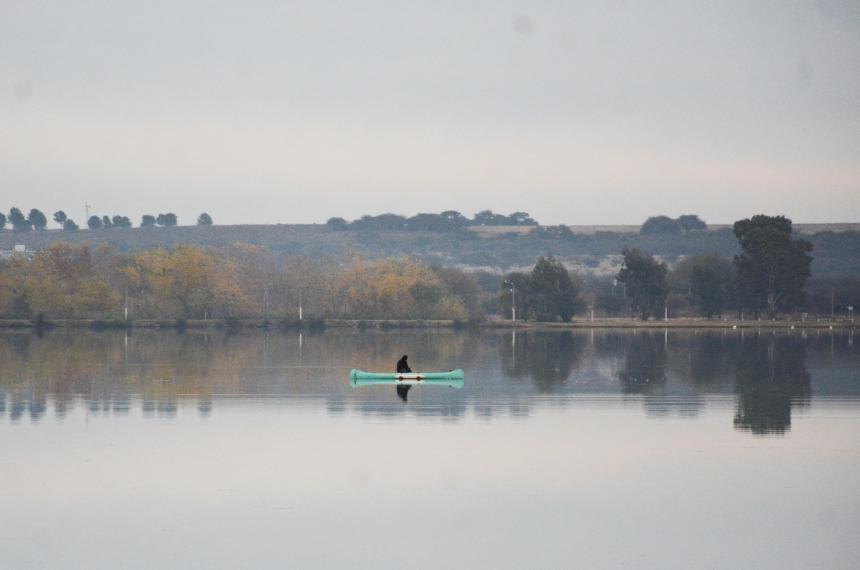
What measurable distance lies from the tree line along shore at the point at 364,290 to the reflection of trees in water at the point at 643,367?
27807 millimetres

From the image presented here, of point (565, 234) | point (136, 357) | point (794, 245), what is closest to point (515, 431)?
point (136, 357)

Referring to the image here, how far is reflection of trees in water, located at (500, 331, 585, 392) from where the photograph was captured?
140ft

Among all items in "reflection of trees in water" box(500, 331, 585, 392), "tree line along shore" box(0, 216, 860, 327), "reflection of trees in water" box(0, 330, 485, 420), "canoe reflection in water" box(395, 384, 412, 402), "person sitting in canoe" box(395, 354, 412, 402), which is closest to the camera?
"reflection of trees in water" box(0, 330, 485, 420)

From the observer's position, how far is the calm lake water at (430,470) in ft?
57.0

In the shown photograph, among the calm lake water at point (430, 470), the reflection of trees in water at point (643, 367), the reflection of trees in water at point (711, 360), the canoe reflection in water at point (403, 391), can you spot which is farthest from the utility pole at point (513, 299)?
the canoe reflection in water at point (403, 391)

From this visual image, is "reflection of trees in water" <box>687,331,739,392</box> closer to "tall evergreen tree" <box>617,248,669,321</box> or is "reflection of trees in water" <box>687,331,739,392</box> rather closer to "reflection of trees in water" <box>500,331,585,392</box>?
"reflection of trees in water" <box>500,331,585,392</box>

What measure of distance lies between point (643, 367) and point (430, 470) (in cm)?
2569

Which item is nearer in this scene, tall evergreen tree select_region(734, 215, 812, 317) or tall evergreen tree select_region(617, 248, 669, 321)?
tall evergreen tree select_region(734, 215, 812, 317)

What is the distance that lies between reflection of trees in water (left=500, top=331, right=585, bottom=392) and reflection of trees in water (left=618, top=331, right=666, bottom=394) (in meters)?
2.02

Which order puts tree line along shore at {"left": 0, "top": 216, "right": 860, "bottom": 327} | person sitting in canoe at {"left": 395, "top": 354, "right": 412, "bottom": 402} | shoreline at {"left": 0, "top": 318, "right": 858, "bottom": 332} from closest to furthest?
person sitting in canoe at {"left": 395, "top": 354, "right": 412, "bottom": 402}
shoreline at {"left": 0, "top": 318, "right": 858, "bottom": 332}
tree line along shore at {"left": 0, "top": 216, "right": 860, "bottom": 327}

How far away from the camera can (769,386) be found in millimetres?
39031

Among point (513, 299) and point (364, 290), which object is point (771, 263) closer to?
point (513, 299)

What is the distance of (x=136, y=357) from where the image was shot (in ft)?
175

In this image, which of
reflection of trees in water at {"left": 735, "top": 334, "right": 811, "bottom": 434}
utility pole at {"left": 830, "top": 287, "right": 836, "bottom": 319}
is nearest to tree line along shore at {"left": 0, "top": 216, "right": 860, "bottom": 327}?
utility pole at {"left": 830, "top": 287, "right": 836, "bottom": 319}
